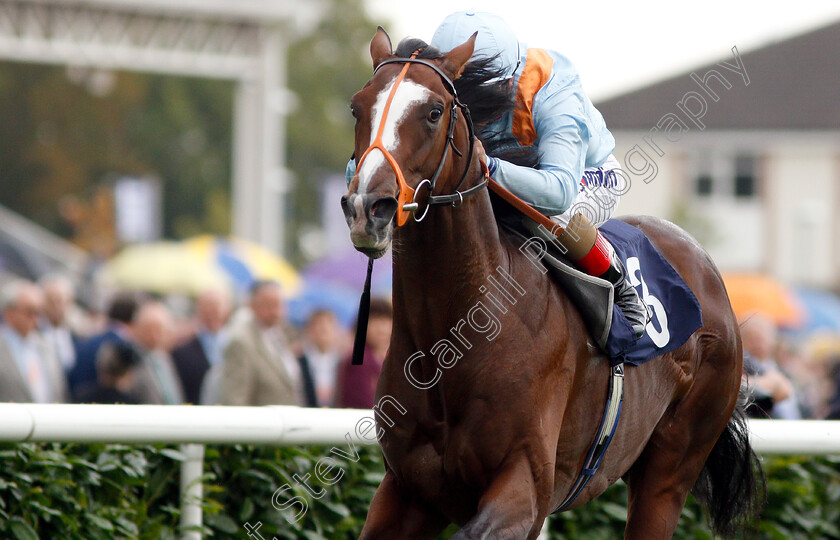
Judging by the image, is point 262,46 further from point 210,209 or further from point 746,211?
point 210,209

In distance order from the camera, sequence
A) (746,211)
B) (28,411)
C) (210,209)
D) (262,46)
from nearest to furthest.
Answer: (28,411) → (262,46) → (746,211) → (210,209)

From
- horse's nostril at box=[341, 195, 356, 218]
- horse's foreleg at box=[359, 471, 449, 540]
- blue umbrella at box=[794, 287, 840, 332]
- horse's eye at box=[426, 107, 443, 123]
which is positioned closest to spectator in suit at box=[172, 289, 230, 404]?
horse's foreleg at box=[359, 471, 449, 540]

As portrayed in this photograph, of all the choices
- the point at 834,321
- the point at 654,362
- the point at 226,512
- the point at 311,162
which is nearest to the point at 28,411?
the point at 226,512

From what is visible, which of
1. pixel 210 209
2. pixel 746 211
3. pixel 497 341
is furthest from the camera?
pixel 210 209

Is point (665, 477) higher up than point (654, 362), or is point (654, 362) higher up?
point (654, 362)

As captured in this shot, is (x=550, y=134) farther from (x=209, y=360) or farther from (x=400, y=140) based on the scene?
(x=209, y=360)

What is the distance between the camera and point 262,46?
15727mm

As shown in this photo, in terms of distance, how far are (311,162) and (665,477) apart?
140 feet

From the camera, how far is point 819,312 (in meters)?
17.0

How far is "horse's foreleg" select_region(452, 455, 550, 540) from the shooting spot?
277cm

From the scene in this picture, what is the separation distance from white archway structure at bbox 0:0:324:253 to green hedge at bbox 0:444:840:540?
1152cm

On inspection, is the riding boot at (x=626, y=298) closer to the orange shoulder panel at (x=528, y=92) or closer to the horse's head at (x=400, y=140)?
the orange shoulder panel at (x=528, y=92)

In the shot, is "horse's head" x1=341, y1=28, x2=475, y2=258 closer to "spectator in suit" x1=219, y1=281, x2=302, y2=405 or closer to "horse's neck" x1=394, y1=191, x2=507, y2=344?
"horse's neck" x1=394, y1=191, x2=507, y2=344

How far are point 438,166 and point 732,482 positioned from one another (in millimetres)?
2022
